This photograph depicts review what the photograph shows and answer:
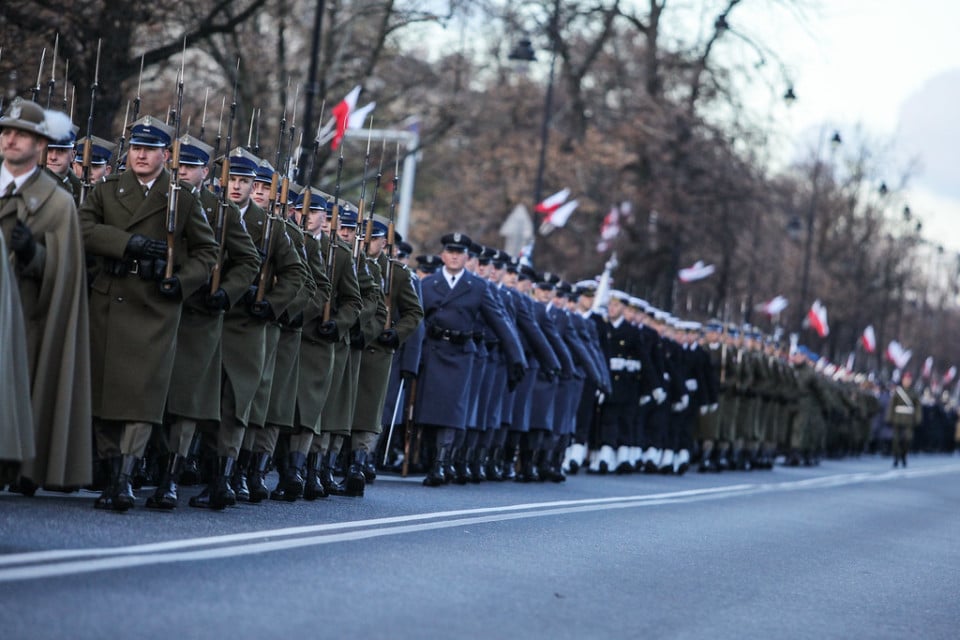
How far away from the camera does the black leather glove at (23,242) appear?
8711mm

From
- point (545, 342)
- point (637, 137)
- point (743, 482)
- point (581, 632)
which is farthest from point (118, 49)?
point (637, 137)

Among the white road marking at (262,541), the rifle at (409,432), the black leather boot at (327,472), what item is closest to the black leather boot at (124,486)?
the white road marking at (262,541)

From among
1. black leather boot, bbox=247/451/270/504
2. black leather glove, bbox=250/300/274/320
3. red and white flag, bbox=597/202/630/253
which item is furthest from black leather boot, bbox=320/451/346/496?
red and white flag, bbox=597/202/630/253

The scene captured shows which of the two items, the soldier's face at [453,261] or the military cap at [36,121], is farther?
the soldier's face at [453,261]

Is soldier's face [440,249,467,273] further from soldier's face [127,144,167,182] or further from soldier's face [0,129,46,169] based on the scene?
soldier's face [0,129,46,169]

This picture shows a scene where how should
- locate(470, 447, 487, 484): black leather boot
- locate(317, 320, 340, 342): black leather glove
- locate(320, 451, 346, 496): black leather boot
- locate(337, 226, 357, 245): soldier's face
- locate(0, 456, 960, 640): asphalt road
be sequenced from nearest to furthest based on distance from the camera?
locate(0, 456, 960, 640): asphalt road → locate(317, 320, 340, 342): black leather glove → locate(320, 451, 346, 496): black leather boot → locate(337, 226, 357, 245): soldier's face → locate(470, 447, 487, 484): black leather boot

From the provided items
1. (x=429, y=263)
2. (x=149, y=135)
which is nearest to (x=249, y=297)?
(x=149, y=135)

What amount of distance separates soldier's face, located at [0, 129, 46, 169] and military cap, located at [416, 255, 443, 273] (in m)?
9.40

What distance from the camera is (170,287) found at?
10375mm

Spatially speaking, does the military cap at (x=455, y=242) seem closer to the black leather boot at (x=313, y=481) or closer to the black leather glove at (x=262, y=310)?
the black leather boot at (x=313, y=481)

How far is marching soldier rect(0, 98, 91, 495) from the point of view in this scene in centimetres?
880

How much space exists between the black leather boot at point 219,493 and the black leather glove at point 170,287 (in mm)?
1462

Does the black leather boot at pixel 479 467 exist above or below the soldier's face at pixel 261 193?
below

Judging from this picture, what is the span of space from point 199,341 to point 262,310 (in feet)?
2.76
